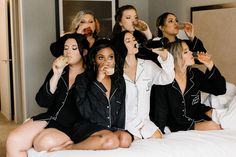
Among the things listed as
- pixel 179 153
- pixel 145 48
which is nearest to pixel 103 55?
pixel 145 48

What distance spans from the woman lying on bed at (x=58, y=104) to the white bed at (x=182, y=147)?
107 millimetres

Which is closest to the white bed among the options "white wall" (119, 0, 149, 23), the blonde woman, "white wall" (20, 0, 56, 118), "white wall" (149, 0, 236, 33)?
the blonde woman

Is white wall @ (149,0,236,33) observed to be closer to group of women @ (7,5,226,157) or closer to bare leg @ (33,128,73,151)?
group of women @ (7,5,226,157)

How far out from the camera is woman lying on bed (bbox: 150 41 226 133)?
271 centimetres

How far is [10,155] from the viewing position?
2.45m

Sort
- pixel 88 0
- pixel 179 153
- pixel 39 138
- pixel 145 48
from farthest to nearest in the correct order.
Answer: pixel 88 0 → pixel 145 48 → pixel 39 138 → pixel 179 153

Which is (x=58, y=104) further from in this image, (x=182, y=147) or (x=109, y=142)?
(x=182, y=147)

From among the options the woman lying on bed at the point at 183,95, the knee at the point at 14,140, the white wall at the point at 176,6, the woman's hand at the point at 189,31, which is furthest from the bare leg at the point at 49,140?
the white wall at the point at 176,6

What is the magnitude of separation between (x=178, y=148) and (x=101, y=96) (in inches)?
24.6

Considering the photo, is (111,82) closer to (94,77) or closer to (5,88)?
(94,77)

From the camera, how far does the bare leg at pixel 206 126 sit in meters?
2.73

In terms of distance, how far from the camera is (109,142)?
7.34 ft

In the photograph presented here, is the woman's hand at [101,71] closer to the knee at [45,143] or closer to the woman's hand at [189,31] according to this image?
the knee at [45,143]

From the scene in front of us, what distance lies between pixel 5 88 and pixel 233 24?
3620 mm
